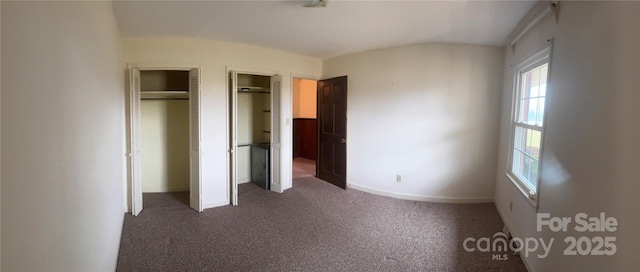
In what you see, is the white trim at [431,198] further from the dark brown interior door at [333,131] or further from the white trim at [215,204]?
the white trim at [215,204]

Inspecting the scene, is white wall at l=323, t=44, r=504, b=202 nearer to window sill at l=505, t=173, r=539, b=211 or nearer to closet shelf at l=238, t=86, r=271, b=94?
window sill at l=505, t=173, r=539, b=211

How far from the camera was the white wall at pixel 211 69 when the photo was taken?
11.5 ft

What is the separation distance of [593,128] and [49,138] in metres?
2.45

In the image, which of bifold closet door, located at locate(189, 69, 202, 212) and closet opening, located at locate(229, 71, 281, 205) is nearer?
bifold closet door, located at locate(189, 69, 202, 212)

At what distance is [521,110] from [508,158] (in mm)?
594

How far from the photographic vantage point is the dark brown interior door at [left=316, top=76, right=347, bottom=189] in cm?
480

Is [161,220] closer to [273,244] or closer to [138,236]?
[138,236]

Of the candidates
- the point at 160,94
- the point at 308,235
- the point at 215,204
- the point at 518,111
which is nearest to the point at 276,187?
the point at 215,204

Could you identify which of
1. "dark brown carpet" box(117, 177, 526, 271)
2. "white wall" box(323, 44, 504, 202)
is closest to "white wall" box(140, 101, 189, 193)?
"dark brown carpet" box(117, 177, 526, 271)

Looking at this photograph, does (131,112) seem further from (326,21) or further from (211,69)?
(326,21)

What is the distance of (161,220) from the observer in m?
3.35

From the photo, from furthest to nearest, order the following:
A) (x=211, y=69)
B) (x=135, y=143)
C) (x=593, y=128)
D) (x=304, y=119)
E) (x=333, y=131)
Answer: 1. (x=304, y=119)
2. (x=333, y=131)
3. (x=211, y=69)
4. (x=135, y=143)
5. (x=593, y=128)

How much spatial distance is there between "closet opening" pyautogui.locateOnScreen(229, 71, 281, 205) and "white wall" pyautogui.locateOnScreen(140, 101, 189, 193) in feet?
2.72

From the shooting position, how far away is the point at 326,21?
305 centimetres
